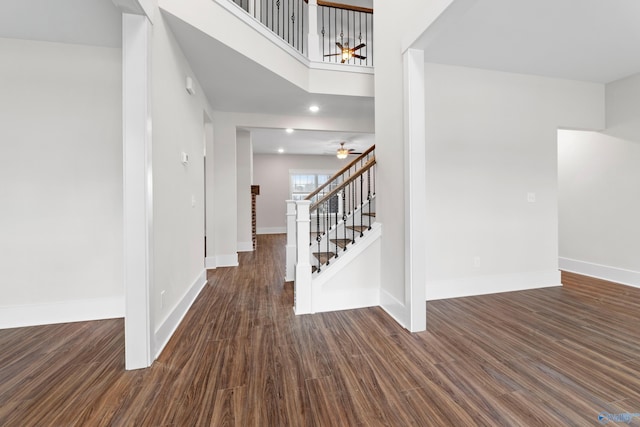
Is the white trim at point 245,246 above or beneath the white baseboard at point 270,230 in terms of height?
beneath

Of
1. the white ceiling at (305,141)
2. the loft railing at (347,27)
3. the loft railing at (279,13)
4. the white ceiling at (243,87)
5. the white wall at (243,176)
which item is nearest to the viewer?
the white ceiling at (243,87)

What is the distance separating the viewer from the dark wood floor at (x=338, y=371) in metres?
1.40

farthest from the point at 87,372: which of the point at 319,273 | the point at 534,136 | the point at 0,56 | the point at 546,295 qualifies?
the point at 534,136

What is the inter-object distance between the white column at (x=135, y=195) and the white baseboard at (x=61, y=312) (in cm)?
105

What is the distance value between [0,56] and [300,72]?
9.38ft

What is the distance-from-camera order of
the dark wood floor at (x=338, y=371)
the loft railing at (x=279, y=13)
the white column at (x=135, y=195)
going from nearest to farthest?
the dark wood floor at (x=338, y=371)
the white column at (x=135, y=195)
the loft railing at (x=279, y=13)

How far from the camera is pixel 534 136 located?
338cm

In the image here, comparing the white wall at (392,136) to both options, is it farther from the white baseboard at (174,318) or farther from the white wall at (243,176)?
the white wall at (243,176)

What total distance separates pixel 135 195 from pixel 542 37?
3744 millimetres

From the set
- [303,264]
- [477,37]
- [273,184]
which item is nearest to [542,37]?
[477,37]

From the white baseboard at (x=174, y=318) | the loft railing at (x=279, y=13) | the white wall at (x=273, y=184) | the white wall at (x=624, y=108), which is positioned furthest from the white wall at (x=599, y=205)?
the white wall at (x=273, y=184)

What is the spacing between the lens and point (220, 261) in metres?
4.63

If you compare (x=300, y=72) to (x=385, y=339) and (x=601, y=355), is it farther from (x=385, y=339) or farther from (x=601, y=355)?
(x=601, y=355)

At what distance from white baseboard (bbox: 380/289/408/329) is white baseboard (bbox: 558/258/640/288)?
3265 millimetres
